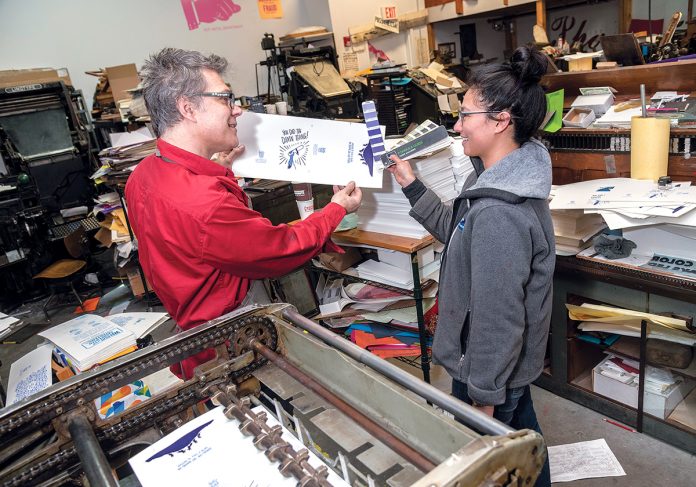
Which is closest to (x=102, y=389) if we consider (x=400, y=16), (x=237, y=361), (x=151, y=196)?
(x=237, y=361)

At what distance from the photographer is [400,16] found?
560 centimetres

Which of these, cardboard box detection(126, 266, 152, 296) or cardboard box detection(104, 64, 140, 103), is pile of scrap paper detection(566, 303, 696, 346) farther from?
cardboard box detection(104, 64, 140, 103)

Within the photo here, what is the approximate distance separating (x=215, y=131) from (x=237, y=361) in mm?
763

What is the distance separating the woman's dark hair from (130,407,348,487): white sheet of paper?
37.0 inches

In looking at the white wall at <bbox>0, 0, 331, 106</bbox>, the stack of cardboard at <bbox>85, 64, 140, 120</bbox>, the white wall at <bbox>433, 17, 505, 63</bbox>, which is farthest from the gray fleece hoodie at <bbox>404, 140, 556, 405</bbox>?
the white wall at <bbox>433, 17, 505, 63</bbox>

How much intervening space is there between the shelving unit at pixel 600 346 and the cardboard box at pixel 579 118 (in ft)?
1.97

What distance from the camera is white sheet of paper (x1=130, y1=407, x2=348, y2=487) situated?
77 centimetres

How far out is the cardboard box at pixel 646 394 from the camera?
1889 mm

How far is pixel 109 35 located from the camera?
4906mm

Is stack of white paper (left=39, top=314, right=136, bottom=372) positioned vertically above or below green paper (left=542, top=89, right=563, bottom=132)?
below

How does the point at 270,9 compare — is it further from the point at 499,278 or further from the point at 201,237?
the point at 499,278

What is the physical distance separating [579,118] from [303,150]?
1.23 m

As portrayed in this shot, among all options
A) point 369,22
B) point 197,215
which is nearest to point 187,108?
point 197,215

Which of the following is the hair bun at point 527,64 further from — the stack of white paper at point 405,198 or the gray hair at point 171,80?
the gray hair at point 171,80
